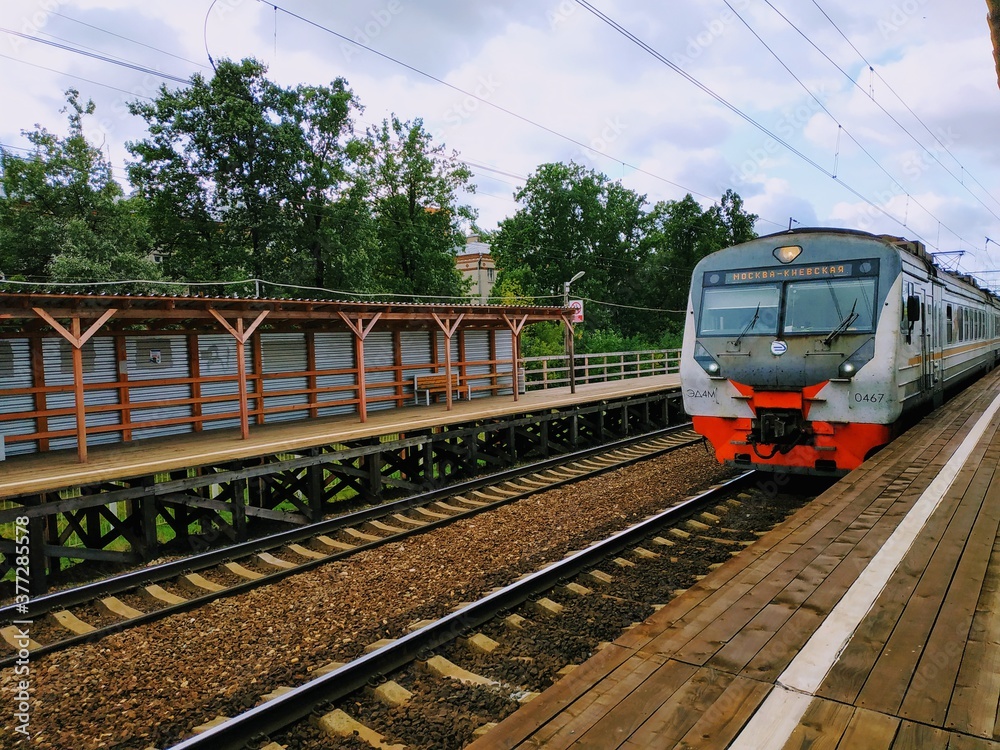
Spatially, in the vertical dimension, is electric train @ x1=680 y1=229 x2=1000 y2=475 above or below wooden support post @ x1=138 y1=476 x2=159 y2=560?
above

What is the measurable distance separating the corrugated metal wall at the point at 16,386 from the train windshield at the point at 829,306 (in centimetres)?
1021

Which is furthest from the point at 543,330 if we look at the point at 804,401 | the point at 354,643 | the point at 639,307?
the point at 354,643

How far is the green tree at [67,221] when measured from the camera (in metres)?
19.3

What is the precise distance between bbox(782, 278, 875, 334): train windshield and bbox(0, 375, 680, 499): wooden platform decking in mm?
6070

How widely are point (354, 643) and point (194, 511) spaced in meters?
5.16

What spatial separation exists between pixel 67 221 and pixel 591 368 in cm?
1796

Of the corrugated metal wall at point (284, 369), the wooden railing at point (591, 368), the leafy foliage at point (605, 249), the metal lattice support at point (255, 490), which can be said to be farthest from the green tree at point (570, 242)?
the corrugated metal wall at point (284, 369)

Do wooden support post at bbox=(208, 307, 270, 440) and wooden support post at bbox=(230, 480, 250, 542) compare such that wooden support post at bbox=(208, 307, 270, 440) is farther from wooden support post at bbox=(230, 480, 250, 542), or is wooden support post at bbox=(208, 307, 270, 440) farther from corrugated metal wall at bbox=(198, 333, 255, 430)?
wooden support post at bbox=(230, 480, 250, 542)

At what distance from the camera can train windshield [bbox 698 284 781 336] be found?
24.6 ft

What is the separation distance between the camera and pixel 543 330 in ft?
107

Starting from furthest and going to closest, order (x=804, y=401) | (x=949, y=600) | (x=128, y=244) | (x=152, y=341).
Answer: (x=128, y=244), (x=152, y=341), (x=804, y=401), (x=949, y=600)

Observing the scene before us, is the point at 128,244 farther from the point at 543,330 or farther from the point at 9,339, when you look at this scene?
the point at 543,330

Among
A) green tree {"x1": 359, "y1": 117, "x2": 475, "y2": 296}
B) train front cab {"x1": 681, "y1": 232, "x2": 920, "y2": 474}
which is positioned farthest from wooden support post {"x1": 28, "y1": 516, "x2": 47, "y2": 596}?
green tree {"x1": 359, "y1": 117, "x2": 475, "y2": 296}

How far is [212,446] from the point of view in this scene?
362 inches
